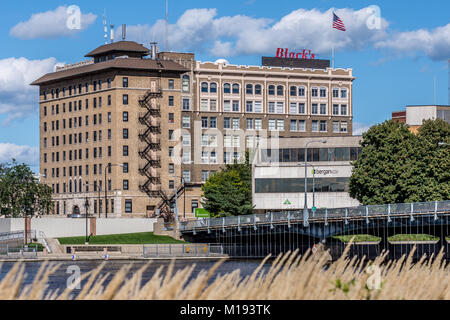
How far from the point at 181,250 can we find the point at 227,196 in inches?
769

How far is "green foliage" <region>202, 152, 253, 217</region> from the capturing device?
13525cm

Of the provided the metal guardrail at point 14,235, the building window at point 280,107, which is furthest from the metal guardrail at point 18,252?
the building window at point 280,107

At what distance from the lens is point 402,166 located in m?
116

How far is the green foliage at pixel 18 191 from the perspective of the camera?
14062cm

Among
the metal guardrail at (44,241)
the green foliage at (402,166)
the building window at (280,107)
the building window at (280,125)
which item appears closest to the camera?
the green foliage at (402,166)

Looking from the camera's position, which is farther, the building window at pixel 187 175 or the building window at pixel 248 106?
the building window at pixel 248 106

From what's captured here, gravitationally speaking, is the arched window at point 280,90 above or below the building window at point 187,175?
above

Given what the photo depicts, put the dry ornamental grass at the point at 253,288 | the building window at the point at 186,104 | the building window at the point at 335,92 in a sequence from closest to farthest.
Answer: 1. the dry ornamental grass at the point at 253,288
2. the building window at the point at 186,104
3. the building window at the point at 335,92

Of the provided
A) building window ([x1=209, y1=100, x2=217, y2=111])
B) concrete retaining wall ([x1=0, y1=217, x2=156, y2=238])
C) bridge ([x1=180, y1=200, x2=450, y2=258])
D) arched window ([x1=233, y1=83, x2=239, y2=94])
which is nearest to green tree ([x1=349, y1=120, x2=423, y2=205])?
bridge ([x1=180, y1=200, x2=450, y2=258])

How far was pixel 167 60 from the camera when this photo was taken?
172 metres

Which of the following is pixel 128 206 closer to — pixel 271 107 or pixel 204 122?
pixel 204 122

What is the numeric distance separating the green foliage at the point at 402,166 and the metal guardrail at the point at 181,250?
19.2 m

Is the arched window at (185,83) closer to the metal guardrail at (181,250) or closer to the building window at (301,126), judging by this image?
the building window at (301,126)

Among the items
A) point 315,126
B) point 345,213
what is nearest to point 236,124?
point 315,126
